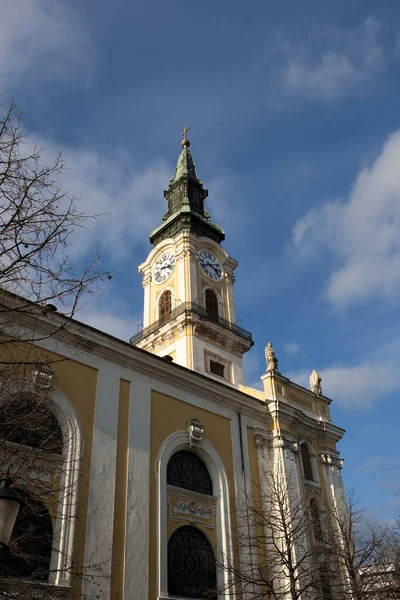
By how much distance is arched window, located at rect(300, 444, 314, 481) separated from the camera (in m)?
Result: 25.2

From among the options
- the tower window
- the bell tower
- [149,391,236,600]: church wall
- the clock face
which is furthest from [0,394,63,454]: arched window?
the clock face

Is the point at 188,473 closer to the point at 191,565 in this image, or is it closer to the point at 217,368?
the point at 191,565

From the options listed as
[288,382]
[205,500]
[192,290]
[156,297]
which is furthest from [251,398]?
[156,297]

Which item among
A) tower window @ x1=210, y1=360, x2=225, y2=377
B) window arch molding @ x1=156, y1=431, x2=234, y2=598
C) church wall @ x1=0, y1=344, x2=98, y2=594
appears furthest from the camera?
tower window @ x1=210, y1=360, x2=225, y2=377

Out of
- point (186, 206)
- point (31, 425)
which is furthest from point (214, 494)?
point (186, 206)

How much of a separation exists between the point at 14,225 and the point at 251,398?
1692 centimetres

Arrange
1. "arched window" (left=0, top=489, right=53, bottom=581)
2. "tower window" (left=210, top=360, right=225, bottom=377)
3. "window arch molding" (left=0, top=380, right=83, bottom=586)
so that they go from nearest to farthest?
"arched window" (left=0, top=489, right=53, bottom=581)
"window arch molding" (left=0, top=380, right=83, bottom=586)
"tower window" (left=210, top=360, right=225, bottom=377)

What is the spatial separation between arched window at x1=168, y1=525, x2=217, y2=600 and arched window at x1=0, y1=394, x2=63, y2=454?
17.0 ft

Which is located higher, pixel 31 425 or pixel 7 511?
pixel 31 425

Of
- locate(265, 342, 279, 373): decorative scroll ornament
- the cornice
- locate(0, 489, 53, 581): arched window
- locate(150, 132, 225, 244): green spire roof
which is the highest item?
locate(150, 132, 225, 244): green spire roof

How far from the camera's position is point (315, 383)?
95.3 ft

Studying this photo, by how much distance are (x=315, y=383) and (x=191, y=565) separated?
42.5 ft

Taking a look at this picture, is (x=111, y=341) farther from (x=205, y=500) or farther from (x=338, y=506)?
(x=338, y=506)

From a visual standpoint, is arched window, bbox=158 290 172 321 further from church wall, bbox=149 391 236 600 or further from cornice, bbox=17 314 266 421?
church wall, bbox=149 391 236 600
